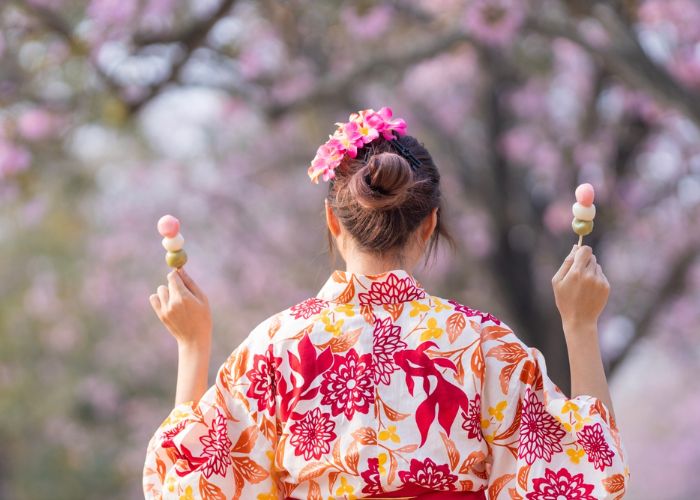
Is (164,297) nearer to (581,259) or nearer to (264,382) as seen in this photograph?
(264,382)

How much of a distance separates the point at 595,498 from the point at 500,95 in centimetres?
543

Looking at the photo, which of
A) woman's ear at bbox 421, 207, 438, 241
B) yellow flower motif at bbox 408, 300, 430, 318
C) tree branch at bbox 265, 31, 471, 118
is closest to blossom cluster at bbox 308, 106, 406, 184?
woman's ear at bbox 421, 207, 438, 241

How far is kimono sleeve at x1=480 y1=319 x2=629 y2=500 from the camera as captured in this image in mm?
1818

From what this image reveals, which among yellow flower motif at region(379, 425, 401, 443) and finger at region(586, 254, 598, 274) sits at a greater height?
finger at region(586, 254, 598, 274)

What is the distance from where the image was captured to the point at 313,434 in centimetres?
182

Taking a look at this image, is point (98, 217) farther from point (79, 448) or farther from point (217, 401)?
point (217, 401)

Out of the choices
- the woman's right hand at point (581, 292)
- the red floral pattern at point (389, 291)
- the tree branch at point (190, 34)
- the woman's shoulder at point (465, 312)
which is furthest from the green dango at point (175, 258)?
the tree branch at point (190, 34)

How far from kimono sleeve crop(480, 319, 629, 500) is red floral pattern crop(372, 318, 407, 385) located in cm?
14

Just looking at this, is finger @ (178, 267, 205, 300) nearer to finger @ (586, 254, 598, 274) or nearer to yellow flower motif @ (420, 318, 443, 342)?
yellow flower motif @ (420, 318, 443, 342)

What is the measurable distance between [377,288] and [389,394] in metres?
0.17

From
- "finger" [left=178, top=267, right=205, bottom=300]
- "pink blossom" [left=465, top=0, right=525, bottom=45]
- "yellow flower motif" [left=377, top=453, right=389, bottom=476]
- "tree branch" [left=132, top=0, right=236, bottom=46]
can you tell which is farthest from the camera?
"tree branch" [left=132, top=0, right=236, bottom=46]

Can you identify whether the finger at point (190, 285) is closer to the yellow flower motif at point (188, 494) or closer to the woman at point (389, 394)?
the woman at point (389, 394)

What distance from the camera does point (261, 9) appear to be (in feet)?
19.8

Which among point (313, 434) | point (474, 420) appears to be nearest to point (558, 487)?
point (474, 420)
